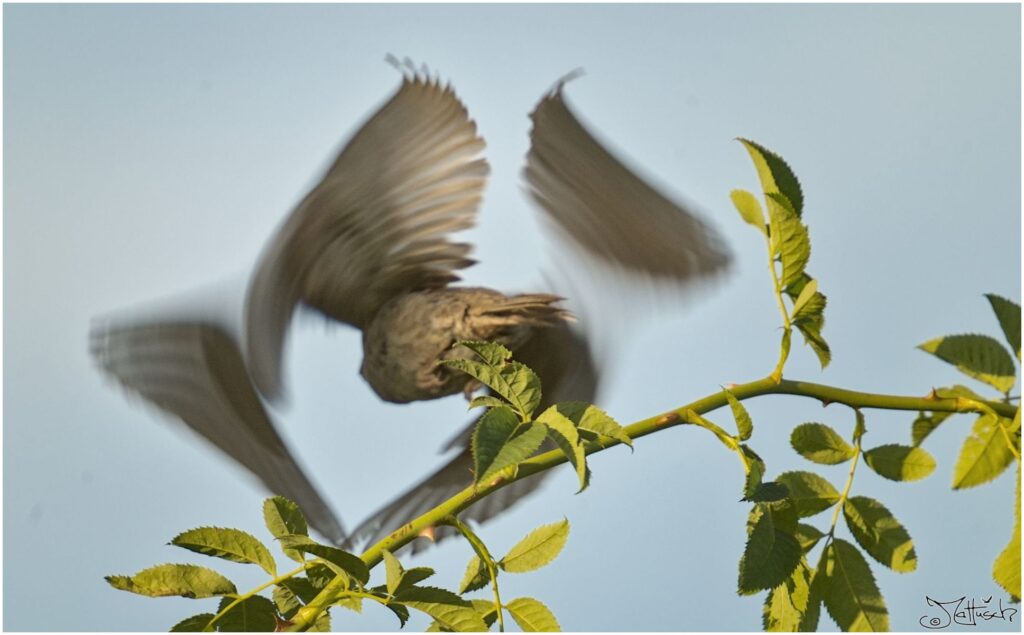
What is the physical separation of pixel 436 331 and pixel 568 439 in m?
1.28

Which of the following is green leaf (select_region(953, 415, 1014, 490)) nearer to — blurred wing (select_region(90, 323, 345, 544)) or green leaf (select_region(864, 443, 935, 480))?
green leaf (select_region(864, 443, 935, 480))

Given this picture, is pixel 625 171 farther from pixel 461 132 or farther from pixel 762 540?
pixel 762 540

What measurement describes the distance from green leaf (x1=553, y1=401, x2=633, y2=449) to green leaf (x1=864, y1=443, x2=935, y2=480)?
16.2 inches

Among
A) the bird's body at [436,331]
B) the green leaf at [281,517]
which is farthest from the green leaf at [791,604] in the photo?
the bird's body at [436,331]

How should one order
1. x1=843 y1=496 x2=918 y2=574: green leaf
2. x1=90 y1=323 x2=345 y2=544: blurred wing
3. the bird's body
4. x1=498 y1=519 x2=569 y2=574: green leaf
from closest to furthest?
1. x1=498 y1=519 x2=569 y2=574: green leaf
2. x1=843 y1=496 x2=918 y2=574: green leaf
3. x1=90 y1=323 x2=345 y2=544: blurred wing
4. the bird's body

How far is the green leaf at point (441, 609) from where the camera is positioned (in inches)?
37.3

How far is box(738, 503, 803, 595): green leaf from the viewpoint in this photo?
39.3 inches

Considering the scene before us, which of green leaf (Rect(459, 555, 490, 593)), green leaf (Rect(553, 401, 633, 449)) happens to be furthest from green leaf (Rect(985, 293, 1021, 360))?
green leaf (Rect(459, 555, 490, 593))

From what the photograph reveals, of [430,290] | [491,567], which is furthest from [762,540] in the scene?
[430,290]

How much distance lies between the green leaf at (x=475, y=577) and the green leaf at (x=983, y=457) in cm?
53

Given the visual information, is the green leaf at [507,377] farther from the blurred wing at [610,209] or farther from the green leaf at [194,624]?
the blurred wing at [610,209]

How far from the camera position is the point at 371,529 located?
2.15m

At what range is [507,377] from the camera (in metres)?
0.98

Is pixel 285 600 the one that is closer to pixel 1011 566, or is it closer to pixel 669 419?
pixel 669 419
